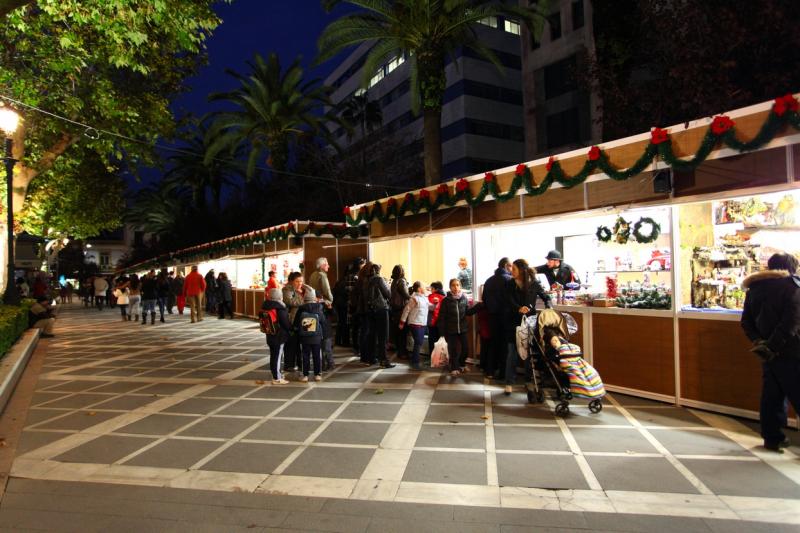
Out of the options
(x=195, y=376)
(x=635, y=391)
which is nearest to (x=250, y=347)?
(x=195, y=376)

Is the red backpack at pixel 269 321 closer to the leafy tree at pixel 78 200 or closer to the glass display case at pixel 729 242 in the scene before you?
the glass display case at pixel 729 242

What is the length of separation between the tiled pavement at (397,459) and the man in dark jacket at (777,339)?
1.15ft

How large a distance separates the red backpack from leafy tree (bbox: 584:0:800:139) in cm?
1149

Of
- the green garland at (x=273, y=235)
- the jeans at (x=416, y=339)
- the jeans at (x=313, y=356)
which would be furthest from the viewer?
the green garland at (x=273, y=235)

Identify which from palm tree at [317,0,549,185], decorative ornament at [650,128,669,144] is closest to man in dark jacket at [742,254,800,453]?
decorative ornament at [650,128,669,144]

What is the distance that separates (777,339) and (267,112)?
1965cm

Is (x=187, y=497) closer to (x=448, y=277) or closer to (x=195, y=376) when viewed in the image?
(x=195, y=376)

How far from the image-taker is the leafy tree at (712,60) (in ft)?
40.1

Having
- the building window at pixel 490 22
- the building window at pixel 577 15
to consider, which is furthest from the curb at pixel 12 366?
the building window at pixel 490 22

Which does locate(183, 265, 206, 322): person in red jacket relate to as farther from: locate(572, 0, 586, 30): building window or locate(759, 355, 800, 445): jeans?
locate(572, 0, 586, 30): building window

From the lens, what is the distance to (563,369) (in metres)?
5.55

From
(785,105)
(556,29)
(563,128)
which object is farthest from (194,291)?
(556,29)

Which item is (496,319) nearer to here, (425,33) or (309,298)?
(309,298)

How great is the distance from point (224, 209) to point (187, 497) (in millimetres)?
34554
